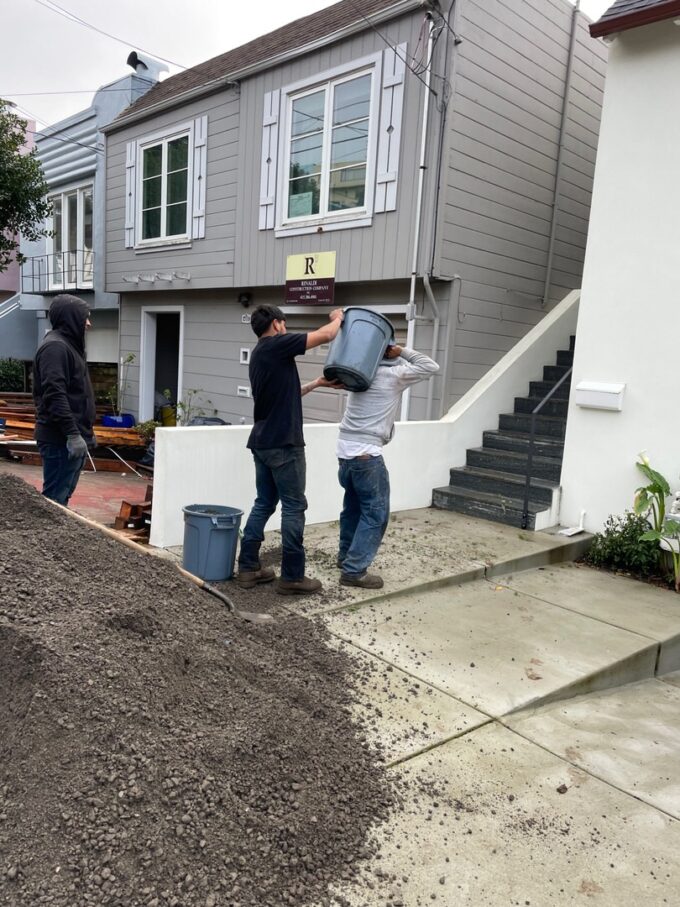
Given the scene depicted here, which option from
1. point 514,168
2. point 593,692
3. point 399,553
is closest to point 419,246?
point 514,168

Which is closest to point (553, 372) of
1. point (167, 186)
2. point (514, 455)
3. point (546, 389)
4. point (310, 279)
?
point (546, 389)

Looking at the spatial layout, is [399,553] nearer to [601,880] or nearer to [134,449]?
[601,880]

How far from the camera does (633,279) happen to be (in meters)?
5.80

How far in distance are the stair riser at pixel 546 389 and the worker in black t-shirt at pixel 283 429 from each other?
424cm

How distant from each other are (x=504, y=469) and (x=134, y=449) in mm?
5694

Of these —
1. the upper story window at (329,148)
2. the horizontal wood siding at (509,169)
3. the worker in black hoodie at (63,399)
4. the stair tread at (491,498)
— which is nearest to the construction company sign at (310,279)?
the upper story window at (329,148)

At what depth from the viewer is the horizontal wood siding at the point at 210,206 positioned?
9.66m

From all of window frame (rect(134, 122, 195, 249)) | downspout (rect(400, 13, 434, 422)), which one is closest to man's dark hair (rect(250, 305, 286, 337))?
downspout (rect(400, 13, 434, 422))

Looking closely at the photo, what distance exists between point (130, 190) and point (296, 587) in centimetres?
961

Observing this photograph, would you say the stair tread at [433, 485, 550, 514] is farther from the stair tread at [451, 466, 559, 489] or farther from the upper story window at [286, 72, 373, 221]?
the upper story window at [286, 72, 373, 221]

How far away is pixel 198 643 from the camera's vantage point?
308 cm

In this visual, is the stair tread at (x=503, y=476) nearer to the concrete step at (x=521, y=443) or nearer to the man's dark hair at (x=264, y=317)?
the concrete step at (x=521, y=443)

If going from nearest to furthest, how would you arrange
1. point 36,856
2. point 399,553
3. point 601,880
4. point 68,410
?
1. point 36,856
2. point 601,880
3. point 68,410
4. point 399,553

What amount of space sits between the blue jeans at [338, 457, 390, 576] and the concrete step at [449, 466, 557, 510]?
7.92 feet
